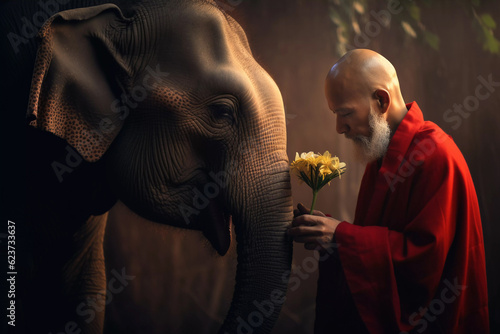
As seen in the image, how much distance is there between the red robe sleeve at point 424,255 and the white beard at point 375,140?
0.08 meters

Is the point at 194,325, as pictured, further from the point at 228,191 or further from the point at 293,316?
the point at 228,191

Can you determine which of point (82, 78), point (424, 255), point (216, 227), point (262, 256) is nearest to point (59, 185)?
point (82, 78)

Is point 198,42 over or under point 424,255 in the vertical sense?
over

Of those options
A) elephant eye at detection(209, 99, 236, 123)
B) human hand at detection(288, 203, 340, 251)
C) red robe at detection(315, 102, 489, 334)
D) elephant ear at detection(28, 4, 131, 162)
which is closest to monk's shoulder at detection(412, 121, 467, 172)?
red robe at detection(315, 102, 489, 334)

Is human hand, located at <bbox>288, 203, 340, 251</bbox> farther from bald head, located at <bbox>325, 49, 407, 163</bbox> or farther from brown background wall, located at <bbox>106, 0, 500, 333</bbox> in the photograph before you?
brown background wall, located at <bbox>106, 0, 500, 333</bbox>

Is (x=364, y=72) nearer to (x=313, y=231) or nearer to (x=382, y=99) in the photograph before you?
(x=382, y=99)

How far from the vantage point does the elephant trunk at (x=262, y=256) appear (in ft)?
3.49

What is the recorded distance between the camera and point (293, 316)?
1.93 meters

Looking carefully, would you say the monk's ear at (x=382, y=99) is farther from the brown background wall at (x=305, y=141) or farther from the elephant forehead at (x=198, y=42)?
the brown background wall at (x=305, y=141)

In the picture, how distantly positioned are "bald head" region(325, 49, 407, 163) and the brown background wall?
625 mm

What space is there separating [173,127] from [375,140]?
513 mm

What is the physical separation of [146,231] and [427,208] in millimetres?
1114

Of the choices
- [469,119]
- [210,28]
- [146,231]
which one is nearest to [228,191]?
[210,28]

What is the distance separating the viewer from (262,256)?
42.6 inches
